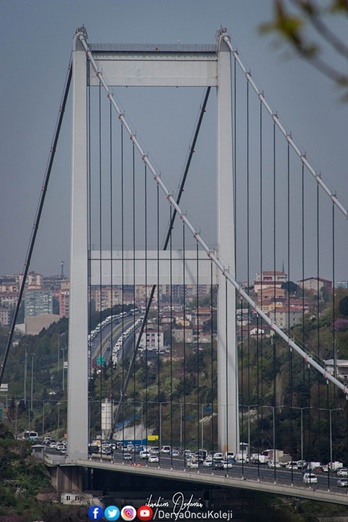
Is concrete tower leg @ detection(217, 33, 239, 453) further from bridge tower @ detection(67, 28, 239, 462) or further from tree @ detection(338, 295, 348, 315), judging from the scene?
tree @ detection(338, 295, 348, 315)

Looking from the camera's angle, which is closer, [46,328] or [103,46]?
[103,46]

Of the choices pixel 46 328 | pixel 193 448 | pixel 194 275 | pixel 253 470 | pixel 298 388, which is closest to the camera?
pixel 253 470

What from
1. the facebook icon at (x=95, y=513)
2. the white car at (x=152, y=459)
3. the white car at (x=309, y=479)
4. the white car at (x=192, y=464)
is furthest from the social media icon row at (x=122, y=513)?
the white car at (x=152, y=459)


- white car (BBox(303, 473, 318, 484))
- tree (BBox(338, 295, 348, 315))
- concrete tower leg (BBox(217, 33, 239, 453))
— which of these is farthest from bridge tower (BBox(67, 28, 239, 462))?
tree (BBox(338, 295, 348, 315))

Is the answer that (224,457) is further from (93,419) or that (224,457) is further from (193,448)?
(93,419)

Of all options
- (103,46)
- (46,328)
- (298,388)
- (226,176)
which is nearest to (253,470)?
(226,176)

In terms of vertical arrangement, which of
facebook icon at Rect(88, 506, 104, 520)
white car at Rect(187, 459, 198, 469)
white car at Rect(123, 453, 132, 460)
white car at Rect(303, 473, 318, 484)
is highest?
white car at Rect(123, 453, 132, 460)
